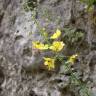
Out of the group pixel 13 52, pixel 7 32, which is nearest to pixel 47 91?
pixel 13 52

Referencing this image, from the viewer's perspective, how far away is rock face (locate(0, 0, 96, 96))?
9.04ft

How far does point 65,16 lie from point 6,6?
0.84 m

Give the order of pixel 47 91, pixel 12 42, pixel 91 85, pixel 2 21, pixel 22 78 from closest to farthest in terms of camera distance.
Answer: pixel 91 85 < pixel 47 91 < pixel 22 78 < pixel 12 42 < pixel 2 21

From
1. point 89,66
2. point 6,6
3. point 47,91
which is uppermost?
point 6,6

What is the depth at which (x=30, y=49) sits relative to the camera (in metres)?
3.00

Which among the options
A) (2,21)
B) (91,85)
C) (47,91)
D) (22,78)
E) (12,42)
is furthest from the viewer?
(2,21)

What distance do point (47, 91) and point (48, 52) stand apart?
31cm

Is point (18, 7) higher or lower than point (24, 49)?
higher

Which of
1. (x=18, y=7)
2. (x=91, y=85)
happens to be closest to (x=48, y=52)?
(x=91, y=85)

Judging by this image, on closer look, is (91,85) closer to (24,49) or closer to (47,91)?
(47,91)

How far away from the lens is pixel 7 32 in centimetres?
337

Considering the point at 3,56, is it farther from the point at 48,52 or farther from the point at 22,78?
the point at 48,52

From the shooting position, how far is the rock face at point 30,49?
2.76m

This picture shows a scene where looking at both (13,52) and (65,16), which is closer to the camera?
(65,16)
